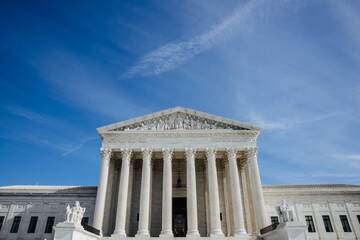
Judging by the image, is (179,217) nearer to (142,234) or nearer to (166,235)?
(166,235)

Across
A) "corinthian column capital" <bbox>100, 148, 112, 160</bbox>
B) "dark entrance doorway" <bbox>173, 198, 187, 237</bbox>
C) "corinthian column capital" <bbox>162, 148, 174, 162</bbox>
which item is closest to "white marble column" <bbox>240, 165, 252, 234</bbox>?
"dark entrance doorway" <bbox>173, 198, 187, 237</bbox>

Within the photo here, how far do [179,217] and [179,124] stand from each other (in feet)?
38.5

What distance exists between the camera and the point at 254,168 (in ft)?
98.3

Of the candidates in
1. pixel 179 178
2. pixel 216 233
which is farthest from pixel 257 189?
pixel 179 178

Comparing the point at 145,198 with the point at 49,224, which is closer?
the point at 145,198

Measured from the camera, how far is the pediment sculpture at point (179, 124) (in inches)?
1264

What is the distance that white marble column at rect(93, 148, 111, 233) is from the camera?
89.7 ft

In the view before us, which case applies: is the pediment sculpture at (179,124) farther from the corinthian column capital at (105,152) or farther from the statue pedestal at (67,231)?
the statue pedestal at (67,231)


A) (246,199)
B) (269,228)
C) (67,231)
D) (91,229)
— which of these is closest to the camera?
(67,231)

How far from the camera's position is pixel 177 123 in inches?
1281

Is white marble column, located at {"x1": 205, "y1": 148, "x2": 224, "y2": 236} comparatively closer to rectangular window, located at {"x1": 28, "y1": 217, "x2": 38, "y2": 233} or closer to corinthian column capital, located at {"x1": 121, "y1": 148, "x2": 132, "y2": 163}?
corinthian column capital, located at {"x1": 121, "y1": 148, "x2": 132, "y2": 163}

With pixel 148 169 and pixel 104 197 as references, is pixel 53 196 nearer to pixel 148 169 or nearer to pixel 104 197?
pixel 104 197

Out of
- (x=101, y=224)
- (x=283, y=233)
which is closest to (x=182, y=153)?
Answer: (x=101, y=224)

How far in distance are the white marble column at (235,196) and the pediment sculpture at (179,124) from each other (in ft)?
11.5
